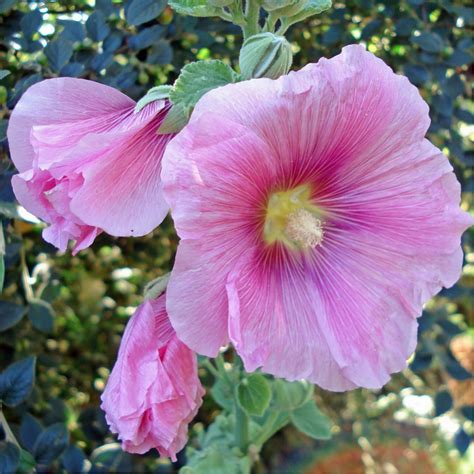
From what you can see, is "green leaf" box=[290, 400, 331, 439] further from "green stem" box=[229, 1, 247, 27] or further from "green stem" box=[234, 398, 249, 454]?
"green stem" box=[229, 1, 247, 27]

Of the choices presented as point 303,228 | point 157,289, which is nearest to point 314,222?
point 303,228

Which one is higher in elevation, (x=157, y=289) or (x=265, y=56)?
(x=265, y=56)

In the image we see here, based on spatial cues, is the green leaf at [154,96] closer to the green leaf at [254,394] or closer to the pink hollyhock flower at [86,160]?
the pink hollyhock flower at [86,160]

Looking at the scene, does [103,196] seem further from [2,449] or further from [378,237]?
[2,449]

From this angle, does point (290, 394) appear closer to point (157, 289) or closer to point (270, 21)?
point (157, 289)

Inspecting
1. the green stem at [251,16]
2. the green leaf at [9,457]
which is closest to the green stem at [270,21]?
the green stem at [251,16]

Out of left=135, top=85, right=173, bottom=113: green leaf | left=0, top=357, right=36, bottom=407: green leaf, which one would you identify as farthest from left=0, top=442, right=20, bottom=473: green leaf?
left=135, top=85, right=173, bottom=113: green leaf
